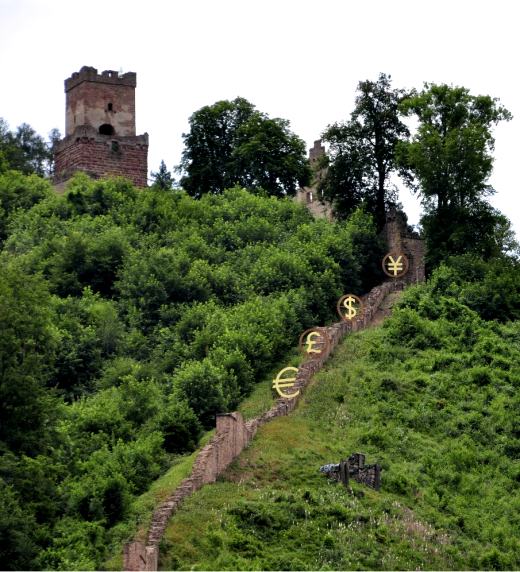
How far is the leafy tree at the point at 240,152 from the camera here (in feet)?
306

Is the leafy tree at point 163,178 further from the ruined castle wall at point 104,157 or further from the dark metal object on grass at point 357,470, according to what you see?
the dark metal object on grass at point 357,470

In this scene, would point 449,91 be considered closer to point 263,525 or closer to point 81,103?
point 81,103

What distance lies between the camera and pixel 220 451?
195ft

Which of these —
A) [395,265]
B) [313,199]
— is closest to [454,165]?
[395,265]

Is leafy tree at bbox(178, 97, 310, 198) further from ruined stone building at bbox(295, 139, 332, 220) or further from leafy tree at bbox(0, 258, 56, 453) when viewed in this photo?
leafy tree at bbox(0, 258, 56, 453)

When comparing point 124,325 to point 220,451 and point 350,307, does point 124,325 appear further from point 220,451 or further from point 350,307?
point 220,451

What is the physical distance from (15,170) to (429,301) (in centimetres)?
2723

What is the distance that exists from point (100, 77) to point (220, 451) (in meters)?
40.3

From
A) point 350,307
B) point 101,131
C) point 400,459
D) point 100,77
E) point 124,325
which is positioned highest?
point 100,77

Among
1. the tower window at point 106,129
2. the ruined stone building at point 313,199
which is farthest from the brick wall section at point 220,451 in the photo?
the tower window at point 106,129

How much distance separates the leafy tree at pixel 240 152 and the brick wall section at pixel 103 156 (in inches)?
80.2

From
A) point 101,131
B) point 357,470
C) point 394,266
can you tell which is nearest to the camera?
point 357,470

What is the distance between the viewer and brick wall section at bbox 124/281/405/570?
52.4 meters

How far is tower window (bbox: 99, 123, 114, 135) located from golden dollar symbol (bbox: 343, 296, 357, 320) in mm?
24724
